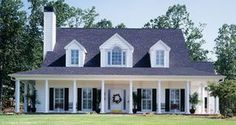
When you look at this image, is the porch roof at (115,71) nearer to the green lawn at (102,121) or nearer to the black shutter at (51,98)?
the black shutter at (51,98)

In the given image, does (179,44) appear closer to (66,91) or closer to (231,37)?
(66,91)

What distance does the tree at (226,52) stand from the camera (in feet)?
243

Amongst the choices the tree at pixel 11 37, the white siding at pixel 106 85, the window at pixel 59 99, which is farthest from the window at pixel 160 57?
the tree at pixel 11 37

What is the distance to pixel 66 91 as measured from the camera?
44.8 m

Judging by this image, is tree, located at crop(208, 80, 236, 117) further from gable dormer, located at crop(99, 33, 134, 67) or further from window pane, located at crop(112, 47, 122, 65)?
window pane, located at crop(112, 47, 122, 65)

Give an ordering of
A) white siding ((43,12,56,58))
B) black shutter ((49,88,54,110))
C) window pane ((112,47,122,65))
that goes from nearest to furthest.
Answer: black shutter ((49,88,54,110)) → window pane ((112,47,122,65)) → white siding ((43,12,56,58))

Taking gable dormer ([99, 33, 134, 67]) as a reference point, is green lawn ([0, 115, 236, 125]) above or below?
below

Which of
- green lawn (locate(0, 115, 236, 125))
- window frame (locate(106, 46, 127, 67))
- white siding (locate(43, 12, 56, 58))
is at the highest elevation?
white siding (locate(43, 12, 56, 58))

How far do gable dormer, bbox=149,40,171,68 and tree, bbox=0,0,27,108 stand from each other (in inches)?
646

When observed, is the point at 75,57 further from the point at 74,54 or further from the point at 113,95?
the point at 113,95

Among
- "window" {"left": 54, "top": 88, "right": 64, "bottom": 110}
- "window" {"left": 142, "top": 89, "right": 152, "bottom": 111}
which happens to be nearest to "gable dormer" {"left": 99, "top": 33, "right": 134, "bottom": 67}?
"window" {"left": 142, "top": 89, "right": 152, "bottom": 111}

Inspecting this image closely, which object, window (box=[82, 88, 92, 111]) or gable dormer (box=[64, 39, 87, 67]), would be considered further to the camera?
gable dormer (box=[64, 39, 87, 67])

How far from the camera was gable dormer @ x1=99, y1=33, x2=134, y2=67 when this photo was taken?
1816 inches

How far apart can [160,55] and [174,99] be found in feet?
12.9
